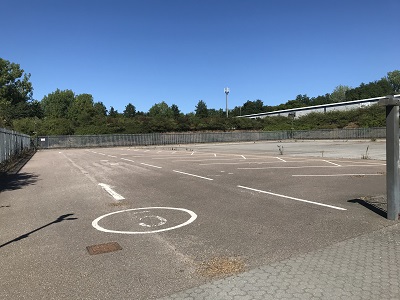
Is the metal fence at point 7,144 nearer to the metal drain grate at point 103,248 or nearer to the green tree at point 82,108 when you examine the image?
the metal drain grate at point 103,248

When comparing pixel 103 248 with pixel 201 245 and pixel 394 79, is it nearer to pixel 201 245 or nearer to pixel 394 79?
pixel 201 245

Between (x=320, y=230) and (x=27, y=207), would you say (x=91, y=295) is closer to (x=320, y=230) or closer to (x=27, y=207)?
(x=320, y=230)

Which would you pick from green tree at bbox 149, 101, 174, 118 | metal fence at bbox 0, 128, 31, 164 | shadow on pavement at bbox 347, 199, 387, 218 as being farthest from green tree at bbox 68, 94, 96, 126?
shadow on pavement at bbox 347, 199, 387, 218

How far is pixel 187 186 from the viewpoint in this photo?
12023mm

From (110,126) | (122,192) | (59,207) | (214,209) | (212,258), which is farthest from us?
(110,126)

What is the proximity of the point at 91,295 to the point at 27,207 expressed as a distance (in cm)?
612

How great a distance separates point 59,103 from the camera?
133 meters

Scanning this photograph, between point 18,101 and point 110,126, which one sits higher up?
point 18,101

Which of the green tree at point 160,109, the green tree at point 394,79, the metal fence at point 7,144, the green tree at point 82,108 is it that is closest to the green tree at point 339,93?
the green tree at point 394,79

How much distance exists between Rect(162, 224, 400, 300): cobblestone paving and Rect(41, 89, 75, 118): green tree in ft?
440

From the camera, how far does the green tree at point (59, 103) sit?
429 feet

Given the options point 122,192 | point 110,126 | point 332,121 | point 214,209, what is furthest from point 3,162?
point 332,121

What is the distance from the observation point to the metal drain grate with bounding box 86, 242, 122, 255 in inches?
214

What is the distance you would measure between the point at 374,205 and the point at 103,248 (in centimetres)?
606
